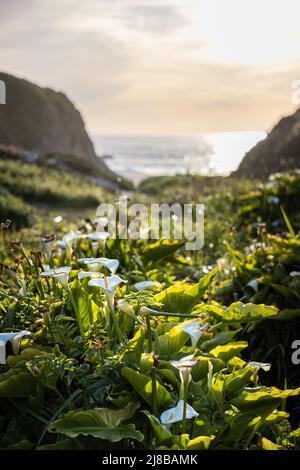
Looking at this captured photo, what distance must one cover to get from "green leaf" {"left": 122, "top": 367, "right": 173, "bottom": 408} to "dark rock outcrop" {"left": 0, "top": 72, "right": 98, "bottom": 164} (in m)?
39.0

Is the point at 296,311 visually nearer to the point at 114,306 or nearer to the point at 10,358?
the point at 114,306

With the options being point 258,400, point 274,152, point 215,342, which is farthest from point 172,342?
point 274,152

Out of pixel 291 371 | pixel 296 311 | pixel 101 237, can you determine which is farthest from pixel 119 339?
pixel 291 371

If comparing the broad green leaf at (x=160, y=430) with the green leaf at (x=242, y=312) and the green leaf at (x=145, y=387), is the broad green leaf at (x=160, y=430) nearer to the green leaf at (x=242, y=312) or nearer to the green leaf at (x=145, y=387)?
the green leaf at (x=145, y=387)

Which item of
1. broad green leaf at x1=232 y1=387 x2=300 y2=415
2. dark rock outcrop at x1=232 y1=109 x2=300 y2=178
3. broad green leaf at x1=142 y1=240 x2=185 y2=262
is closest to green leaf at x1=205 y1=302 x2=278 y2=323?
broad green leaf at x1=232 y1=387 x2=300 y2=415

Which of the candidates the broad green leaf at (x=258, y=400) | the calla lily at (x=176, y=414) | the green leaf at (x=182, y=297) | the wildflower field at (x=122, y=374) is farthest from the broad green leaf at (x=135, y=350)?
the green leaf at (x=182, y=297)

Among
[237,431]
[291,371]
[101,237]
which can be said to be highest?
[101,237]

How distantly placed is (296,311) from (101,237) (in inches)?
44.2

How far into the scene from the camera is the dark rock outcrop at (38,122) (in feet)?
135

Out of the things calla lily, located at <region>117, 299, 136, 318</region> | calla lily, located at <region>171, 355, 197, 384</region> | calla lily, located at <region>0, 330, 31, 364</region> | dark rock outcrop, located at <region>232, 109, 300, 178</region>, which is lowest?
calla lily, located at <region>171, 355, 197, 384</region>

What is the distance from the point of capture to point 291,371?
9.95 ft

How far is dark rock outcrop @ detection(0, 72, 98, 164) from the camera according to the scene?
41178 millimetres

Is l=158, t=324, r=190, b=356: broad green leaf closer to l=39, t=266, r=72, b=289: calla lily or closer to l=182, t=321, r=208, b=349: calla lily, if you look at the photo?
l=182, t=321, r=208, b=349: calla lily

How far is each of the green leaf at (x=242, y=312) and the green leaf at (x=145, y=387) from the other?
0.51 meters
